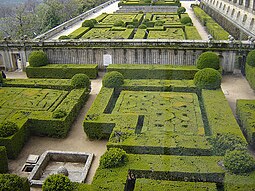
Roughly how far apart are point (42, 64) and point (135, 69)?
6.51m

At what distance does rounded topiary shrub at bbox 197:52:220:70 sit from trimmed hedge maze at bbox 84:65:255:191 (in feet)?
8.14

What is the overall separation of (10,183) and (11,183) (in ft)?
0.10

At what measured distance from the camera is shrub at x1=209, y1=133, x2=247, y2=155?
10646 millimetres

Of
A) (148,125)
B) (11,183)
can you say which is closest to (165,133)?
(148,125)

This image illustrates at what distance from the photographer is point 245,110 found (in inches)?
538

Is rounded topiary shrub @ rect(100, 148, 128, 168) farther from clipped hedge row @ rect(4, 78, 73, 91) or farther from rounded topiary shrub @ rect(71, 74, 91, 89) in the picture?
clipped hedge row @ rect(4, 78, 73, 91)

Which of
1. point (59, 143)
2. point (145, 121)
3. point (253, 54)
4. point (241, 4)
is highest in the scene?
point (241, 4)

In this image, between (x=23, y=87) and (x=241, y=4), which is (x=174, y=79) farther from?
(x=241, y=4)

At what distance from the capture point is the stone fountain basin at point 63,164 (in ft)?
37.3

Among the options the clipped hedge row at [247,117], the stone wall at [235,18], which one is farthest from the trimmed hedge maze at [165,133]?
the stone wall at [235,18]

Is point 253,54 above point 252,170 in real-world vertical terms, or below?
above

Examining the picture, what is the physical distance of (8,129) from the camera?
Answer: 40.3ft

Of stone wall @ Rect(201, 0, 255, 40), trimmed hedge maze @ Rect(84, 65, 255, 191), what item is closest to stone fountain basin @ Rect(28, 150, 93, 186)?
trimmed hedge maze @ Rect(84, 65, 255, 191)

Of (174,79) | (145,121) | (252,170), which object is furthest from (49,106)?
(252,170)
